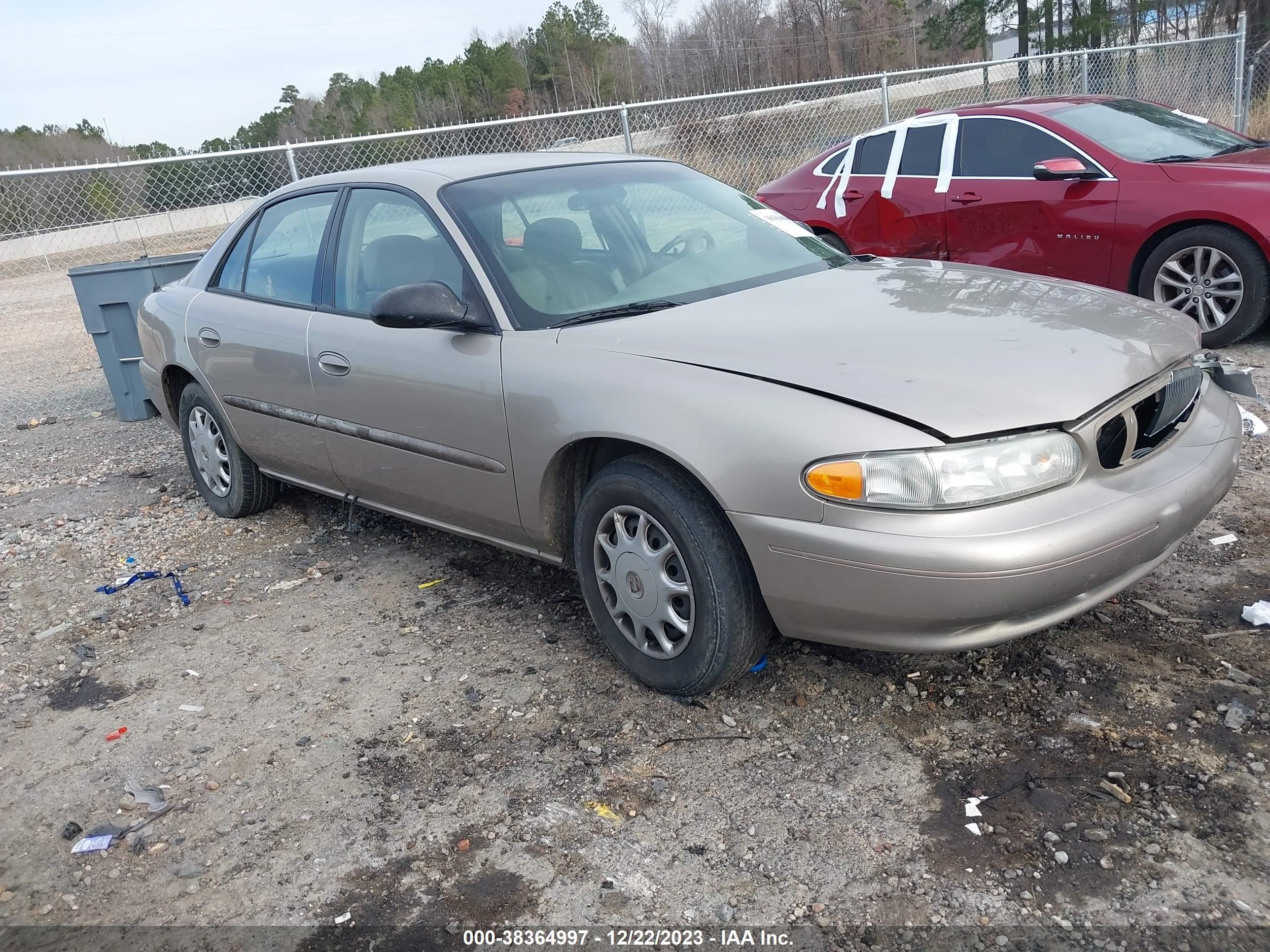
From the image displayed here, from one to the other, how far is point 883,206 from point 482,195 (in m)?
4.50

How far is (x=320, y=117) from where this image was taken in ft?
179

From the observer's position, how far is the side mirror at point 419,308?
332 cm

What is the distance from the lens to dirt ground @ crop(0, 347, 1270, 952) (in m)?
2.27

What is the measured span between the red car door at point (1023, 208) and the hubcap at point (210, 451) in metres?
4.83

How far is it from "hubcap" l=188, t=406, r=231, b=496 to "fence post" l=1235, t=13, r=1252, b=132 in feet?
42.4

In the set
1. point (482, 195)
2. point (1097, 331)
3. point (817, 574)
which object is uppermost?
point (482, 195)

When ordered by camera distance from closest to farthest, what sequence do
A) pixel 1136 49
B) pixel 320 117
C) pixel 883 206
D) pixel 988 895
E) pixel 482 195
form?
1. pixel 988 895
2. pixel 482 195
3. pixel 883 206
4. pixel 1136 49
5. pixel 320 117

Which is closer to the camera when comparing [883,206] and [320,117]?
[883,206]

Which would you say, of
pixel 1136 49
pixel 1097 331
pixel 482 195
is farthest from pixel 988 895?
pixel 1136 49

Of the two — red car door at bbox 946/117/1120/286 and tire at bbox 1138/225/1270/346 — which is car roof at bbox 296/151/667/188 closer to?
red car door at bbox 946/117/1120/286

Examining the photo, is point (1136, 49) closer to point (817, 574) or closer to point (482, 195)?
point (482, 195)

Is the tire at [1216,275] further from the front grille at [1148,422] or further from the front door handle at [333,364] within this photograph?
the front door handle at [333,364]

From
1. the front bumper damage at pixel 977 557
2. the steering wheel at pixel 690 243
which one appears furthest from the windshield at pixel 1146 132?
the front bumper damage at pixel 977 557

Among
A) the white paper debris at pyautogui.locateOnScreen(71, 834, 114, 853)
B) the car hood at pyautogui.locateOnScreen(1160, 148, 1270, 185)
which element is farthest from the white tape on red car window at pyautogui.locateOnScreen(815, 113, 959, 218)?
the white paper debris at pyautogui.locateOnScreen(71, 834, 114, 853)
